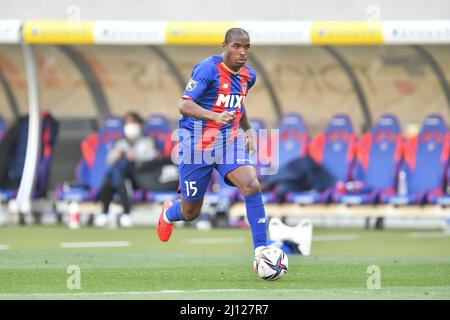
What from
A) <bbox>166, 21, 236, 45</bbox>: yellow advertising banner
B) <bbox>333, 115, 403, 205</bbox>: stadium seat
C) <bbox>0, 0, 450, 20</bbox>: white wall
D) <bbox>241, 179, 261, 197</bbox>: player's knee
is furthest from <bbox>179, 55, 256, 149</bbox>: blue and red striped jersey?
<bbox>0, 0, 450, 20</bbox>: white wall

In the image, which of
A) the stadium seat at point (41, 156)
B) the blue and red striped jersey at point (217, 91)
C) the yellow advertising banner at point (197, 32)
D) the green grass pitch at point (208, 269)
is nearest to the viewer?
the green grass pitch at point (208, 269)

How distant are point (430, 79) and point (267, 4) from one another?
5.90m

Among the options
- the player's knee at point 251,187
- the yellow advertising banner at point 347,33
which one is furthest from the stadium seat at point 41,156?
the player's knee at point 251,187

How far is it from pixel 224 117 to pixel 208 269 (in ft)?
6.30

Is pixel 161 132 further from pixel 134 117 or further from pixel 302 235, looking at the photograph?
pixel 302 235

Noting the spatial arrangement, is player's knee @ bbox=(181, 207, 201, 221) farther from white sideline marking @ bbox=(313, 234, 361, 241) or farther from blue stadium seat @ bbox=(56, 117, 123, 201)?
blue stadium seat @ bbox=(56, 117, 123, 201)

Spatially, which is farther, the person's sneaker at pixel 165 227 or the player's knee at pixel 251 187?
the person's sneaker at pixel 165 227

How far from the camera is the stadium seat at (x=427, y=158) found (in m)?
20.5

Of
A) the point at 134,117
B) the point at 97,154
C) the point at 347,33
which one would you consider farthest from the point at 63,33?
the point at 347,33

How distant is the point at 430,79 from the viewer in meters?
21.2

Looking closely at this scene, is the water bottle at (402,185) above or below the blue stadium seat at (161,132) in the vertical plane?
below

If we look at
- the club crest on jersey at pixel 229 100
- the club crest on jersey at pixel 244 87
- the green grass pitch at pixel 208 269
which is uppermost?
the club crest on jersey at pixel 244 87

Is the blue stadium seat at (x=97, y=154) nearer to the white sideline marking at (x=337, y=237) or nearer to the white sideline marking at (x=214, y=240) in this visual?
the white sideline marking at (x=214, y=240)

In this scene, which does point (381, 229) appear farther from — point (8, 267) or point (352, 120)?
point (8, 267)
